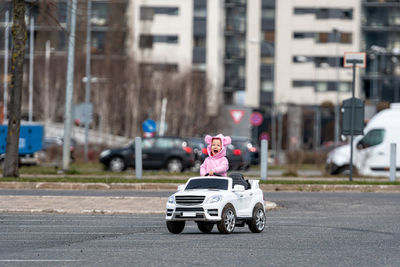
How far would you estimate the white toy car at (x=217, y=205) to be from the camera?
1650 centimetres

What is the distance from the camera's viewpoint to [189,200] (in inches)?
653

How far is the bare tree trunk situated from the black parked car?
47.2 feet

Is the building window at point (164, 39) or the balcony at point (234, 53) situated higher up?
the building window at point (164, 39)

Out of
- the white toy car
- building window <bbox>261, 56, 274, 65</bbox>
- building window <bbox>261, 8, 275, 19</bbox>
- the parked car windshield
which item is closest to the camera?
the white toy car

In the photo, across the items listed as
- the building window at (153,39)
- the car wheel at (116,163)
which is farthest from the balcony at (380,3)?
the car wheel at (116,163)

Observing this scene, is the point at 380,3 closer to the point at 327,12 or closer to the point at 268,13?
the point at 327,12

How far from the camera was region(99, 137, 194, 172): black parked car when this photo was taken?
47844mm

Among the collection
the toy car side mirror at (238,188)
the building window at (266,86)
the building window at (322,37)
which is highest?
the building window at (322,37)

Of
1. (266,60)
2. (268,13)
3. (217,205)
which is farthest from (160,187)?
(266,60)

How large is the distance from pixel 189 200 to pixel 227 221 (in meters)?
0.76

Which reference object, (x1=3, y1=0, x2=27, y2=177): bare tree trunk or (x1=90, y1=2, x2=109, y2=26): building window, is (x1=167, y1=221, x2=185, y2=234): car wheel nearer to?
(x1=3, y1=0, x2=27, y2=177): bare tree trunk

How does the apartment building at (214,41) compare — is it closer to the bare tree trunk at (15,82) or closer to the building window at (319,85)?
the building window at (319,85)

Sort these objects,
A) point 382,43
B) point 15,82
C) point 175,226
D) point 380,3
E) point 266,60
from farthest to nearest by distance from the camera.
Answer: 1. point 266,60
2. point 382,43
3. point 380,3
4. point 15,82
5. point 175,226

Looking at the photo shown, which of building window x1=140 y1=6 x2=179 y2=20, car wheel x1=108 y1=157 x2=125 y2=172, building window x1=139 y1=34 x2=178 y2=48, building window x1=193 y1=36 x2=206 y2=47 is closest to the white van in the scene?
car wheel x1=108 y1=157 x2=125 y2=172
